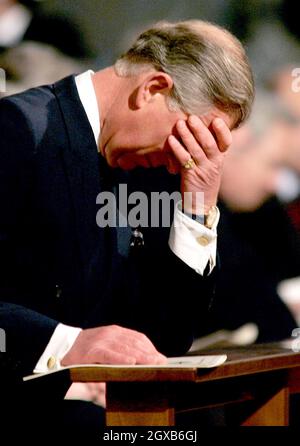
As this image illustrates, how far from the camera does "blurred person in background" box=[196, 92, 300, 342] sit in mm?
2887

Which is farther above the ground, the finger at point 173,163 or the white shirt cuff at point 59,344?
the finger at point 173,163

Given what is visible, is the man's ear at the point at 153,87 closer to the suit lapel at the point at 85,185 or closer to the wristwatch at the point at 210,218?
the suit lapel at the point at 85,185

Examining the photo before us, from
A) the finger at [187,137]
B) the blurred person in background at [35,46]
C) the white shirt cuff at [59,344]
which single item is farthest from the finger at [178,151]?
the blurred person in background at [35,46]

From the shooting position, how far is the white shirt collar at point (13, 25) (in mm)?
2744

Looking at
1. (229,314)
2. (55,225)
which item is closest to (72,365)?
(55,225)

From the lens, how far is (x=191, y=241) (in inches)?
90.6

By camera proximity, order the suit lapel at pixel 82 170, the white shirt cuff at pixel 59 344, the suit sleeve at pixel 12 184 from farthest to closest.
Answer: the suit lapel at pixel 82 170 → the suit sleeve at pixel 12 184 → the white shirt cuff at pixel 59 344

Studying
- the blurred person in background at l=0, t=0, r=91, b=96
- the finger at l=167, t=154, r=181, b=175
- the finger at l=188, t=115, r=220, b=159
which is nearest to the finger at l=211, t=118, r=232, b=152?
the finger at l=188, t=115, r=220, b=159

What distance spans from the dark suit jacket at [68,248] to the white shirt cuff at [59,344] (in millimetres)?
45

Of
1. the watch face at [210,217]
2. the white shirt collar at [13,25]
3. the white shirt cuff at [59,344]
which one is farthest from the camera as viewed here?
the white shirt collar at [13,25]

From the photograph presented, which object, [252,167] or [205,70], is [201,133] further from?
[252,167]

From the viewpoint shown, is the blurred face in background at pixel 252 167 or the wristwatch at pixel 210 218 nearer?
the wristwatch at pixel 210 218

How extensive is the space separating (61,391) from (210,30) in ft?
3.13

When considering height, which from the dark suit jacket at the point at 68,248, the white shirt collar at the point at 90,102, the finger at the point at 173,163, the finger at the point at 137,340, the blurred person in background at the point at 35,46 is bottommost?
the finger at the point at 137,340
